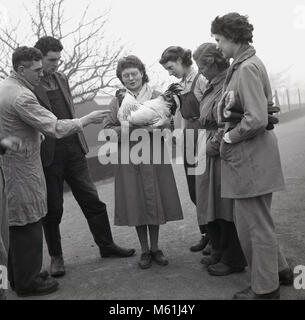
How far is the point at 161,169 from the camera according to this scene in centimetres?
457

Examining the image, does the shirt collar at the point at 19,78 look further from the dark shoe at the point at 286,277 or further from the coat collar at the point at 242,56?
the dark shoe at the point at 286,277

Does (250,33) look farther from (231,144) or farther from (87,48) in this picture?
(87,48)

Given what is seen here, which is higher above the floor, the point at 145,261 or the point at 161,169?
the point at 161,169

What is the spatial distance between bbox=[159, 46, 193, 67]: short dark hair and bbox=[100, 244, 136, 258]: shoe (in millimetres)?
2053

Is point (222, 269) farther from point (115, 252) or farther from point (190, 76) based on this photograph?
point (190, 76)

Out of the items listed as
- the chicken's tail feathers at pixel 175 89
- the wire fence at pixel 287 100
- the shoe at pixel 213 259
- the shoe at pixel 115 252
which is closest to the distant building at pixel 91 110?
the wire fence at pixel 287 100

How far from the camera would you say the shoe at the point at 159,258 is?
180 inches

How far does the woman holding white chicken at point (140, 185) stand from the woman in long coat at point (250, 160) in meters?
1.14

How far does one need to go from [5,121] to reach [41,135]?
398 mm

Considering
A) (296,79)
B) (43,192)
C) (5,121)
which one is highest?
(5,121)

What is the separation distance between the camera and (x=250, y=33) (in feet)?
11.4

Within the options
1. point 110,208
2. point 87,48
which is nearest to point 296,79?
point 87,48

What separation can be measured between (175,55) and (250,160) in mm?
1843

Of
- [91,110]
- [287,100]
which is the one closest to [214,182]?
[91,110]
